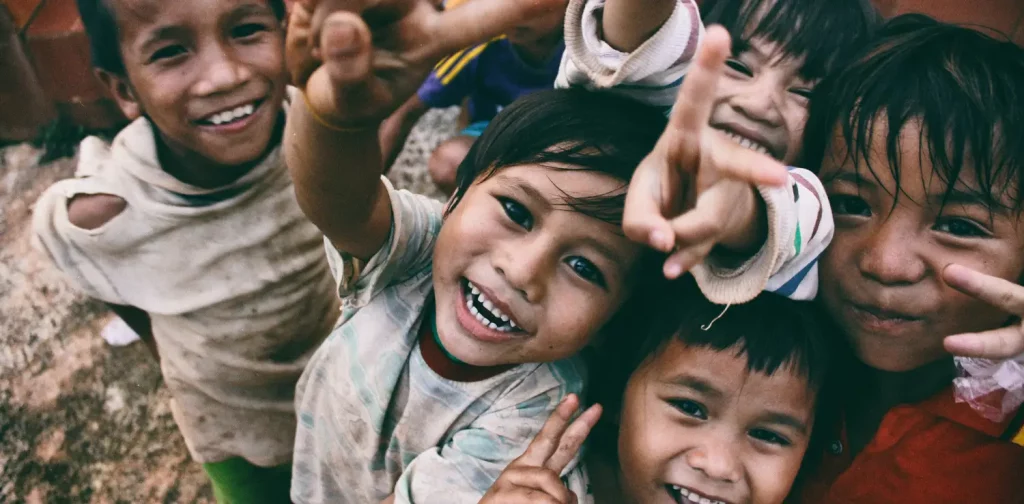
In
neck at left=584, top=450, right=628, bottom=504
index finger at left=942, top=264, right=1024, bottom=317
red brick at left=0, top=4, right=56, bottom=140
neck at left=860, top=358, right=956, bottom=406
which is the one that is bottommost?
red brick at left=0, top=4, right=56, bottom=140

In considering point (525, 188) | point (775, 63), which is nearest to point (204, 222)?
point (525, 188)

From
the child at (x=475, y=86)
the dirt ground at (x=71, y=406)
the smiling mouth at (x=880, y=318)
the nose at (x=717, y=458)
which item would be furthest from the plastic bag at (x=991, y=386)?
the dirt ground at (x=71, y=406)

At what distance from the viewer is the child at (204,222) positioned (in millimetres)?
1205

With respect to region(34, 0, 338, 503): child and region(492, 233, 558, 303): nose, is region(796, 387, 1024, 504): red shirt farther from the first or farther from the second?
region(34, 0, 338, 503): child

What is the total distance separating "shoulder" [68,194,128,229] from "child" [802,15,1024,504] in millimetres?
1224

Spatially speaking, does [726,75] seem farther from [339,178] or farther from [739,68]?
[339,178]

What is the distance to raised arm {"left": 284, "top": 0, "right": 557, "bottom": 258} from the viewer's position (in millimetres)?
664

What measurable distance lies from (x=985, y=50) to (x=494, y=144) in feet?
2.34

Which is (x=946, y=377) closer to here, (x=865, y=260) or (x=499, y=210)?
(x=865, y=260)

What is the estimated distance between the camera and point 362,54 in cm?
66

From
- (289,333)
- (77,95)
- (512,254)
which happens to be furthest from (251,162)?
(77,95)

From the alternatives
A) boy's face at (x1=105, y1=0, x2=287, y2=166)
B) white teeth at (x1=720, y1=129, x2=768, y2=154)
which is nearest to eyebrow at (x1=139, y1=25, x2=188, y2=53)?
boy's face at (x1=105, y1=0, x2=287, y2=166)

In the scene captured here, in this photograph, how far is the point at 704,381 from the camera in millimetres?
1043

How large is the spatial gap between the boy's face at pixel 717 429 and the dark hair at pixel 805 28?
1.76 feet
